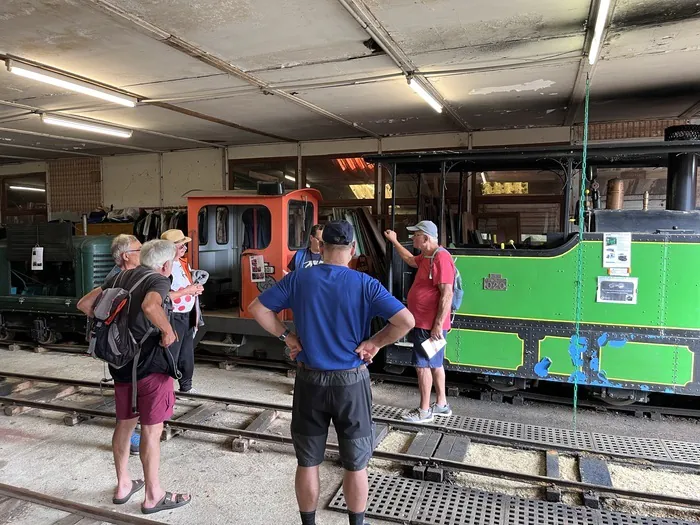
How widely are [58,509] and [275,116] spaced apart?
21.6 feet

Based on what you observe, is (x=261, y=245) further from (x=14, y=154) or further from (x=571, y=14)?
(x=14, y=154)

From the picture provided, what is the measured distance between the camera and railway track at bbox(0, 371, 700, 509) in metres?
3.72

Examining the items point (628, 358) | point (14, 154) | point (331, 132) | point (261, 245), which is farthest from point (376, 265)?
point (14, 154)

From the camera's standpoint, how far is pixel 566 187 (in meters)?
5.07

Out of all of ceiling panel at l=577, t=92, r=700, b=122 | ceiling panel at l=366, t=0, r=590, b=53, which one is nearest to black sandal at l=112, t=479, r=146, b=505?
ceiling panel at l=366, t=0, r=590, b=53

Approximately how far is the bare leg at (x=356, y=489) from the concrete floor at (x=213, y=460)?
1.81 ft

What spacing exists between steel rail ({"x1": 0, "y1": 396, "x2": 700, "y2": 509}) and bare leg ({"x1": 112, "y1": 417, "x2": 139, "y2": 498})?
1122mm

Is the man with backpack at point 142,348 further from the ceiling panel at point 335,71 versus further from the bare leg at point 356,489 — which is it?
the ceiling panel at point 335,71

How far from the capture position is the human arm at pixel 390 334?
2744mm

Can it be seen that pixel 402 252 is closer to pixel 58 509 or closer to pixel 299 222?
Answer: pixel 299 222

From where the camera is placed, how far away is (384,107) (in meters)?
7.75

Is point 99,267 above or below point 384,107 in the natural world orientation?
below

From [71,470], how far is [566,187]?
5.17 metres

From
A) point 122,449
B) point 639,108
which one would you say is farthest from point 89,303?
point 639,108
